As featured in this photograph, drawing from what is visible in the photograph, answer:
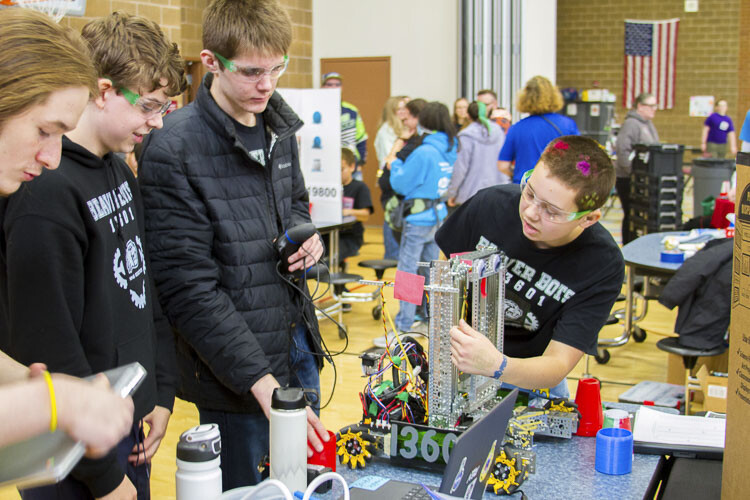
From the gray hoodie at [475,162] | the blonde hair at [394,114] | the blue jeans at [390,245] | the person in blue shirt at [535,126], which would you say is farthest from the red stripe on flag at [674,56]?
the person in blue shirt at [535,126]

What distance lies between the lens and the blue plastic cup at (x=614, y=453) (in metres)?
1.60

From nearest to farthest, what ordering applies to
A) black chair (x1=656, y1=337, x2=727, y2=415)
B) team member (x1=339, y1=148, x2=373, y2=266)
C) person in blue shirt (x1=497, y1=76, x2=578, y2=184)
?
black chair (x1=656, y1=337, x2=727, y2=415) < person in blue shirt (x1=497, y1=76, x2=578, y2=184) < team member (x1=339, y1=148, x2=373, y2=266)

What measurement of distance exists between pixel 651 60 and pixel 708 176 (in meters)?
6.02

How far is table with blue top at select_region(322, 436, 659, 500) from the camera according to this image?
1520 millimetres

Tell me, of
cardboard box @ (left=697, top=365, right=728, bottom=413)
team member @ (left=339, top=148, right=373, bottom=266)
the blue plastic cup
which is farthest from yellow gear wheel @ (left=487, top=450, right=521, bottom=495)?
team member @ (left=339, top=148, right=373, bottom=266)

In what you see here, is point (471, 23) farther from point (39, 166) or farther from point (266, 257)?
point (39, 166)

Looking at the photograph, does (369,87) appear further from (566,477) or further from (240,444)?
(566,477)

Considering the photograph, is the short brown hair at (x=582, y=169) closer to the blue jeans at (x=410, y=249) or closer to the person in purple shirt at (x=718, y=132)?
the blue jeans at (x=410, y=249)

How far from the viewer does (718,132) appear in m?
12.5

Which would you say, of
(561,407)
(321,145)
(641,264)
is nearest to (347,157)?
(321,145)

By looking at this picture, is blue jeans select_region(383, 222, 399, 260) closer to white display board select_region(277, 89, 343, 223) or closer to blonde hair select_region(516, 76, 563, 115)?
white display board select_region(277, 89, 343, 223)

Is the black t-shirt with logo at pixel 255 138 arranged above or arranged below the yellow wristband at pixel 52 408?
above

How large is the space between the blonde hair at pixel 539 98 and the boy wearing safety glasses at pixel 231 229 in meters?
3.92

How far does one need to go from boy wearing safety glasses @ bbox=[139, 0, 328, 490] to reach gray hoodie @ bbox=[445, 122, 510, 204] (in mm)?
4726
